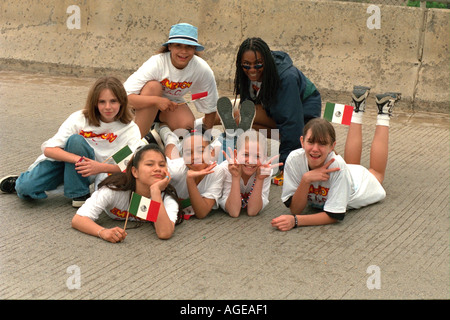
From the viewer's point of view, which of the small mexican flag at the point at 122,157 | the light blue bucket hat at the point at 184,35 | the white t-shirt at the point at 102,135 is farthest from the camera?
the light blue bucket hat at the point at 184,35

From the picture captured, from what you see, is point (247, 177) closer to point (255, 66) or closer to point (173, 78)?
point (255, 66)

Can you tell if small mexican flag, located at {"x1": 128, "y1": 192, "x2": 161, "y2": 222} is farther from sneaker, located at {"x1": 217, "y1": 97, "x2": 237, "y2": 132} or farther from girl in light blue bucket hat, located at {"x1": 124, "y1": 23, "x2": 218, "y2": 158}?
sneaker, located at {"x1": 217, "y1": 97, "x2": 237, "y2": 132}

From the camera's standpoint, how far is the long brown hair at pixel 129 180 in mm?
3732

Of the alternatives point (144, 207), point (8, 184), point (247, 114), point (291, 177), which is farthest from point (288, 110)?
point (8, 184)

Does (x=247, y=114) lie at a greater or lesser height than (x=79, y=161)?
greater

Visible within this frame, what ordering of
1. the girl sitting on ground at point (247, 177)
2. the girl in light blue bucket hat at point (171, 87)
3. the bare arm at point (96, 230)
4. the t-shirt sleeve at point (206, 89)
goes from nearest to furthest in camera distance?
the bare arm at point (96, 230)
the girl sitting on ground at point (247, 177)
the girl in light blue bucket hat at point (171, 87)
the t-shirt sleeve at point (206, 89)

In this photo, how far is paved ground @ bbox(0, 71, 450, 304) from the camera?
9.75 feet

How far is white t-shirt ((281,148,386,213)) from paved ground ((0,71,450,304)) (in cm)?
10

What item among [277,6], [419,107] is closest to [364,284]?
[419,107]

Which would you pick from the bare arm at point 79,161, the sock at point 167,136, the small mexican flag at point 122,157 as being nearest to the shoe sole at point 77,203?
the bare arm at point 79,161

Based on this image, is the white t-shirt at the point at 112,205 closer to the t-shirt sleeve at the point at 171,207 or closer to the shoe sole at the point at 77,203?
the t-shirt sleeve at the point at 171,207

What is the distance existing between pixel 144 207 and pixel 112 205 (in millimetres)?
366

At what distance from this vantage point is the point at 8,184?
419cm

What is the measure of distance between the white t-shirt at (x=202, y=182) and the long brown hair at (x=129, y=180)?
0.14 meters
